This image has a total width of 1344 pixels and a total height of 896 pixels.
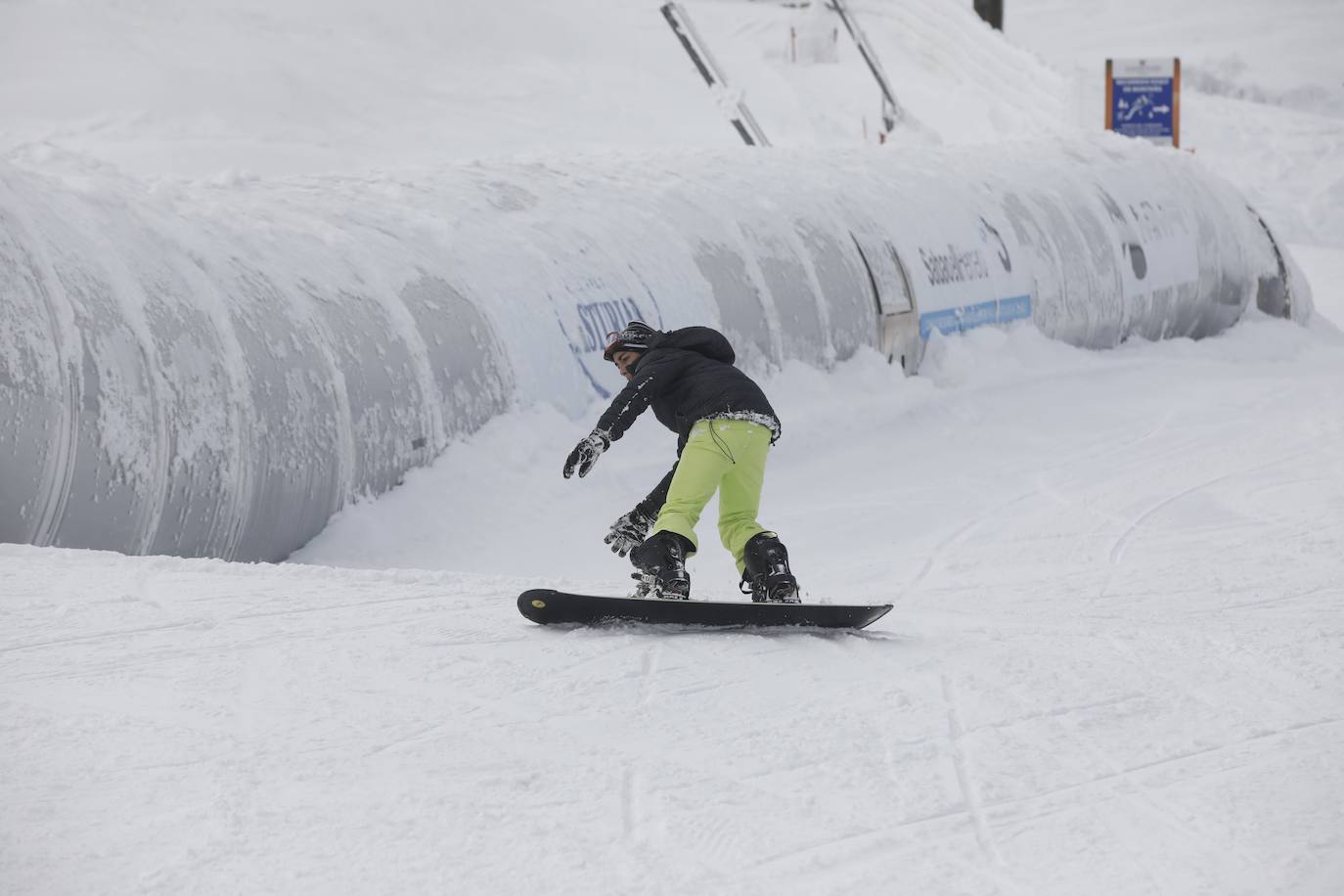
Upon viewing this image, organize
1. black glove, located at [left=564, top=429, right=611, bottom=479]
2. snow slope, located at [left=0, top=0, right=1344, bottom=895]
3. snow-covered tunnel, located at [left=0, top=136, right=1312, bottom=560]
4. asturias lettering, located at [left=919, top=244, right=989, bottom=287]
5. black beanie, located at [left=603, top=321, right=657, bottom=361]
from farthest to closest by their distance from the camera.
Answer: asturias lettering, located at [left=919, top=244, right=989, bottom=287] → snow-covered tunnel, located at [left=0, top=136, right=1312, bottom=560] → black beanie, located at [left=603, top=321, right=657, bottom=361] → black glove, located at [left=564, top=429, right=611, bottom=479] → snow slope, located at [left=0, top=0, right=1344, bottom=895]

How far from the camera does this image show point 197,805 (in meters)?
3.63

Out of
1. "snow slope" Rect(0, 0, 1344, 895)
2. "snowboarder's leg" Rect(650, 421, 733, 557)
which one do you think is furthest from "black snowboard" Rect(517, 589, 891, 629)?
"snowboarder's leg" Rect(650, 421, 733, 557)

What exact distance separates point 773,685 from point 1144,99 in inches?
732

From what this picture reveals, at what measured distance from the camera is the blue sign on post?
21.0 meters

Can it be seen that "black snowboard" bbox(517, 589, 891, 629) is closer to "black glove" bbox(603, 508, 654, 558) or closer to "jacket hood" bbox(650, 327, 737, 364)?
"black glove" bbox(603, 508, 654, 558)

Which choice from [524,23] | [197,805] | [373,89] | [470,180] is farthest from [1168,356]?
[524,23]

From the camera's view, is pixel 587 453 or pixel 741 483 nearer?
pixel 587 453

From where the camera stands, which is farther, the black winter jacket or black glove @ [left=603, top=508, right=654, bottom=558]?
black glove @ [left=603, top=508, right=654, bottom=558]

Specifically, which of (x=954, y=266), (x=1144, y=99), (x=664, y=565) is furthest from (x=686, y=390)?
(x=1144, y=99)

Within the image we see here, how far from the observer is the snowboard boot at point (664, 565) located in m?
5.36

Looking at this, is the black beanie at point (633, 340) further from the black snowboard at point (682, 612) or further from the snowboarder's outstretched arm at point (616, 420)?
the black snowboard at point (682, 612)

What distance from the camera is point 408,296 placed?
856 cm

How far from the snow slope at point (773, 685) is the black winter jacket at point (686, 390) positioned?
0.79 meters

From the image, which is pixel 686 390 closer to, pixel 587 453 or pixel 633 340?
pixel 633 340
